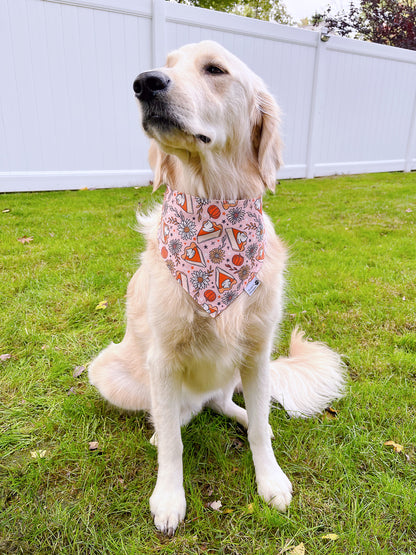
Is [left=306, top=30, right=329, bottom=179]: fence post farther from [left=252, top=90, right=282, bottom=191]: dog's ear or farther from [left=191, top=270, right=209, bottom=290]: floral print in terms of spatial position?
[left=191, top=270, right=209, bottom=290]: floral print

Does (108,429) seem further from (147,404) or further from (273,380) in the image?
(273,380)

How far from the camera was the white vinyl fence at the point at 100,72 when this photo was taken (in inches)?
212

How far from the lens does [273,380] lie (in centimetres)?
192

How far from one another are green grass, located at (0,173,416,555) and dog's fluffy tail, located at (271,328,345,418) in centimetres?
6

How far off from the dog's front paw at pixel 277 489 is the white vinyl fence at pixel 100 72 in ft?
17.9

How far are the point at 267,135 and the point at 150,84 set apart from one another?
1.65 feet

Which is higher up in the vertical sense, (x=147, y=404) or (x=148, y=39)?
(x=148, y=39)

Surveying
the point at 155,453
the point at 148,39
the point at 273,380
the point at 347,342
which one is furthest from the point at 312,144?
the point at 155,453

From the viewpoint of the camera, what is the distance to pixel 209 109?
1.24m

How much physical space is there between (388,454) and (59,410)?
1487 mm

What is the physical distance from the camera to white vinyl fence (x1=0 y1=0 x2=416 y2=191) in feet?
17.6

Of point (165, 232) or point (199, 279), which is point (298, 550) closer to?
point (199, 279)

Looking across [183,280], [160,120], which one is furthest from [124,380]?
[160,120]

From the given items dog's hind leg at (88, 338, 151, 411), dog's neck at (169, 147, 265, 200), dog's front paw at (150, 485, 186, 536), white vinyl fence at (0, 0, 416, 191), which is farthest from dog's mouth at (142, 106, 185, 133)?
white vinyl fence at (0, 0, 416, 191)
